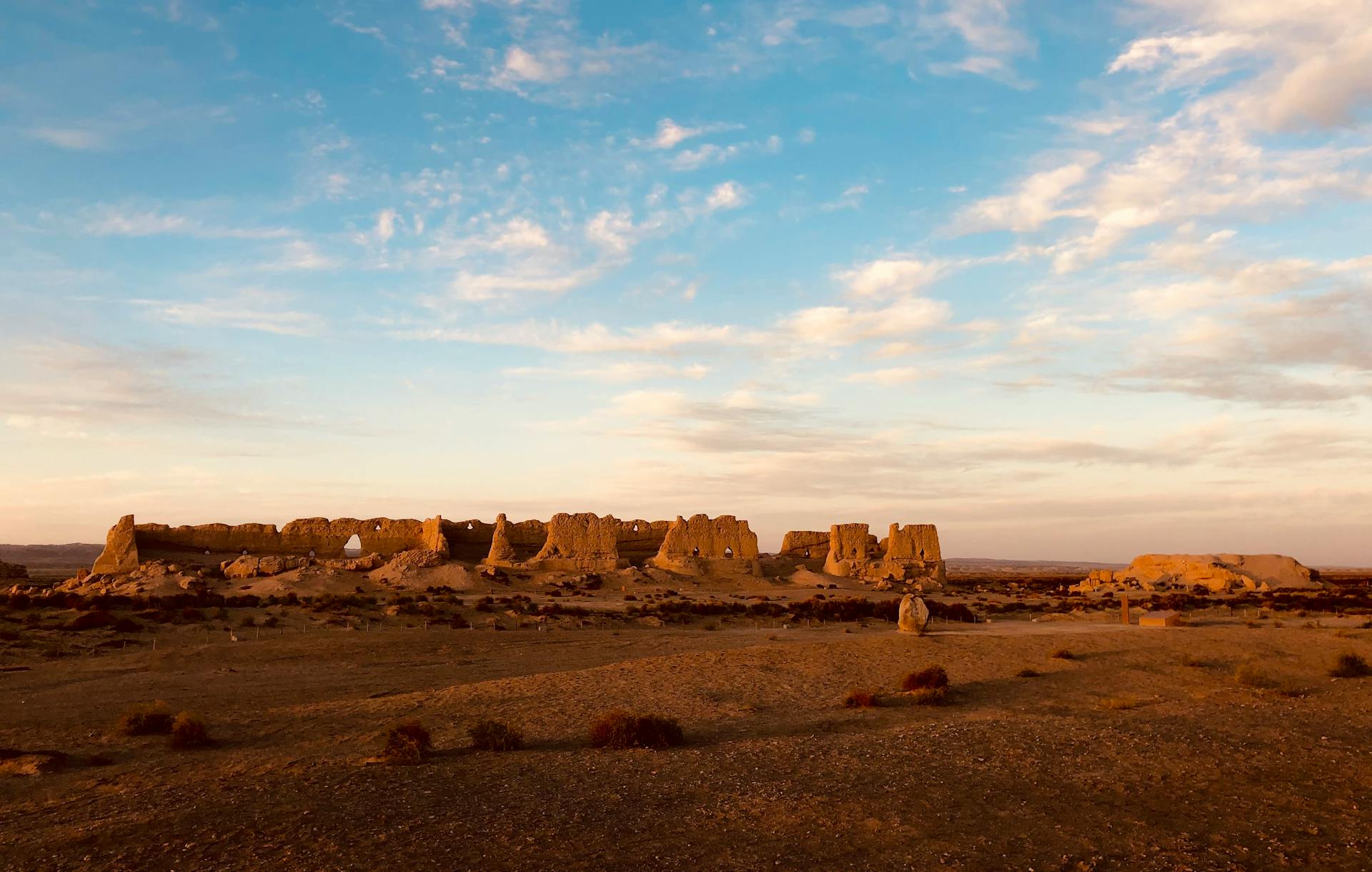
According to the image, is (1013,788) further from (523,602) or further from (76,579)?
(76,579)

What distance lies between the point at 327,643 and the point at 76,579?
2168cm

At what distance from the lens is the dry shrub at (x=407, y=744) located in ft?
33.1

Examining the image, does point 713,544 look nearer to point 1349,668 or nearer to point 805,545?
point 805,545

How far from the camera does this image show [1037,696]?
1471 cm

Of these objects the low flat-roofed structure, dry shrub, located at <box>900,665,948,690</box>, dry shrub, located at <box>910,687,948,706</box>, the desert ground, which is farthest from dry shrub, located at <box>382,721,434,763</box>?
the low flat-roofed structure

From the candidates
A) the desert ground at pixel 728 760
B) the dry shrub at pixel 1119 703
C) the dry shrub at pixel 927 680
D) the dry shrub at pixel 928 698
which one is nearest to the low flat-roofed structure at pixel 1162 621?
the desert ground at pixel 728 760

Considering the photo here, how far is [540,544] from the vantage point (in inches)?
1826

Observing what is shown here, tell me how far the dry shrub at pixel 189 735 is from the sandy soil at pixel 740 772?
0.32 m

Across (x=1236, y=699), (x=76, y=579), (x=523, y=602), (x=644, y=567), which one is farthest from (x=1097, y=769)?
(x=76, y=579)

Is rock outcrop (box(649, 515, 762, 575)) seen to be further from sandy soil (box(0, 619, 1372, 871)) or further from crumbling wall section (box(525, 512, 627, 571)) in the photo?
sandy soil (box(0, 619, 1372, 871))

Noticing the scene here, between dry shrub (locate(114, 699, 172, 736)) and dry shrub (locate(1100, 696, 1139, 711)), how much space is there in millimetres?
14788

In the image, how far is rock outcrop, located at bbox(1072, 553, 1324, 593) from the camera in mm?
51250

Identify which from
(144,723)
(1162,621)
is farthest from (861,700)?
(1162,621)

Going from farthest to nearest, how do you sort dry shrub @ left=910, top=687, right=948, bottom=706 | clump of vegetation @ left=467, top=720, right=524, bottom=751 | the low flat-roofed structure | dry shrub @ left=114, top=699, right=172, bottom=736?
the low flat-roofed structure → dry shrub @ left=910, top=687, right=948, bottom=706 → dry shrub @ left=114, top=699, right=172, bottom=736 → clump of vegetation @ left=467, top=720, right=524, bottom=751
